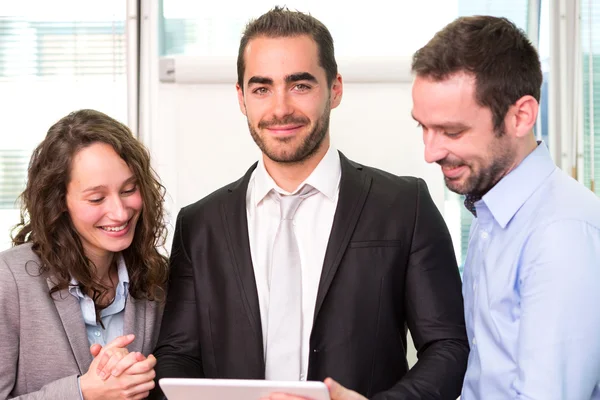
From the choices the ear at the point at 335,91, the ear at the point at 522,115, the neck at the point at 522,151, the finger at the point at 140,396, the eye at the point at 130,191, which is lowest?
the finger at the point at 140,396

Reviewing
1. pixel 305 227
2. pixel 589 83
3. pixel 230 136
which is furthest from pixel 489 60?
pixel 589 83

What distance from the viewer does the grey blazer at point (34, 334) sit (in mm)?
2094

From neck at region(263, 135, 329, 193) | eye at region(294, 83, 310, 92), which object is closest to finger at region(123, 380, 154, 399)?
neck at region(263, 135, 329, 193)

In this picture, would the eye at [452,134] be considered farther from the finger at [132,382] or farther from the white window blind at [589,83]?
the white window blind at [589,83]

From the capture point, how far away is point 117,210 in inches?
85.3

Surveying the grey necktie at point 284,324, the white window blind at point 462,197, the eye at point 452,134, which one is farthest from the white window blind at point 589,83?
the eye at point 452,134

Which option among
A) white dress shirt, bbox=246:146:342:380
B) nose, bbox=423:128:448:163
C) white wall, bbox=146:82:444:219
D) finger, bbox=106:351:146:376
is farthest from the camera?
white wall, bbox=146:82:444:219

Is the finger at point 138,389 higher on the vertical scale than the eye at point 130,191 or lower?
lower

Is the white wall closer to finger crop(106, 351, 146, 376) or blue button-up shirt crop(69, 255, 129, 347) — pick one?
blue button-up shirt crop(69, 255, 129, 347)

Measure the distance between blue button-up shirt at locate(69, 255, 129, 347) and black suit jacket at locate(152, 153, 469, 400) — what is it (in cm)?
13

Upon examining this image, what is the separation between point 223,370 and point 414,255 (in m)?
0.61

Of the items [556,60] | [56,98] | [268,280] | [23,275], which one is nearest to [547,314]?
[268,280]

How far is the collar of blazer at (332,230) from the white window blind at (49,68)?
1632 mm

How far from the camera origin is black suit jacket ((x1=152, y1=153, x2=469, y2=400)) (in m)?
2.13
